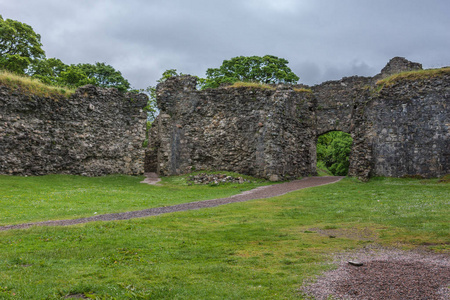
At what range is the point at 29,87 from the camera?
2650cm

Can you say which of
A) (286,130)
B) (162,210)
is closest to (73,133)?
(162,210)

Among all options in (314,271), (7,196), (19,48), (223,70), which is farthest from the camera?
(223,70)

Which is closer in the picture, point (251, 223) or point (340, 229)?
point (340, 229)

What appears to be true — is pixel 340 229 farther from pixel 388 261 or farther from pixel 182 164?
pixel 182 164

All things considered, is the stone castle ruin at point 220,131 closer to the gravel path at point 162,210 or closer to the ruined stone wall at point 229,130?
the ruined stone wall at point 229,130

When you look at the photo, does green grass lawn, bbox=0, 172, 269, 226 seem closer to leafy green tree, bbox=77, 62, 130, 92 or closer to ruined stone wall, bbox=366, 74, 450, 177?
ruined stone wall, bbox=366, 74, 450, 177

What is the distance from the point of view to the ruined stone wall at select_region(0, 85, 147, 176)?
24.8 m

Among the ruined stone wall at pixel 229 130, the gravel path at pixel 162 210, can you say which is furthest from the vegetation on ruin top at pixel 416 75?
the gravel path at pixel 162 210

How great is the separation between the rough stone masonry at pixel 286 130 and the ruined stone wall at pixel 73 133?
290cm

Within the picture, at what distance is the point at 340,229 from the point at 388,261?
3.87 metres

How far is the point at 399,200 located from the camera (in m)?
16.7

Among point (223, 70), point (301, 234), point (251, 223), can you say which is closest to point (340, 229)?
point (301, 234)

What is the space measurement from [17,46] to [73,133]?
21.0 metres

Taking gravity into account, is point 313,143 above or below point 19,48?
below
